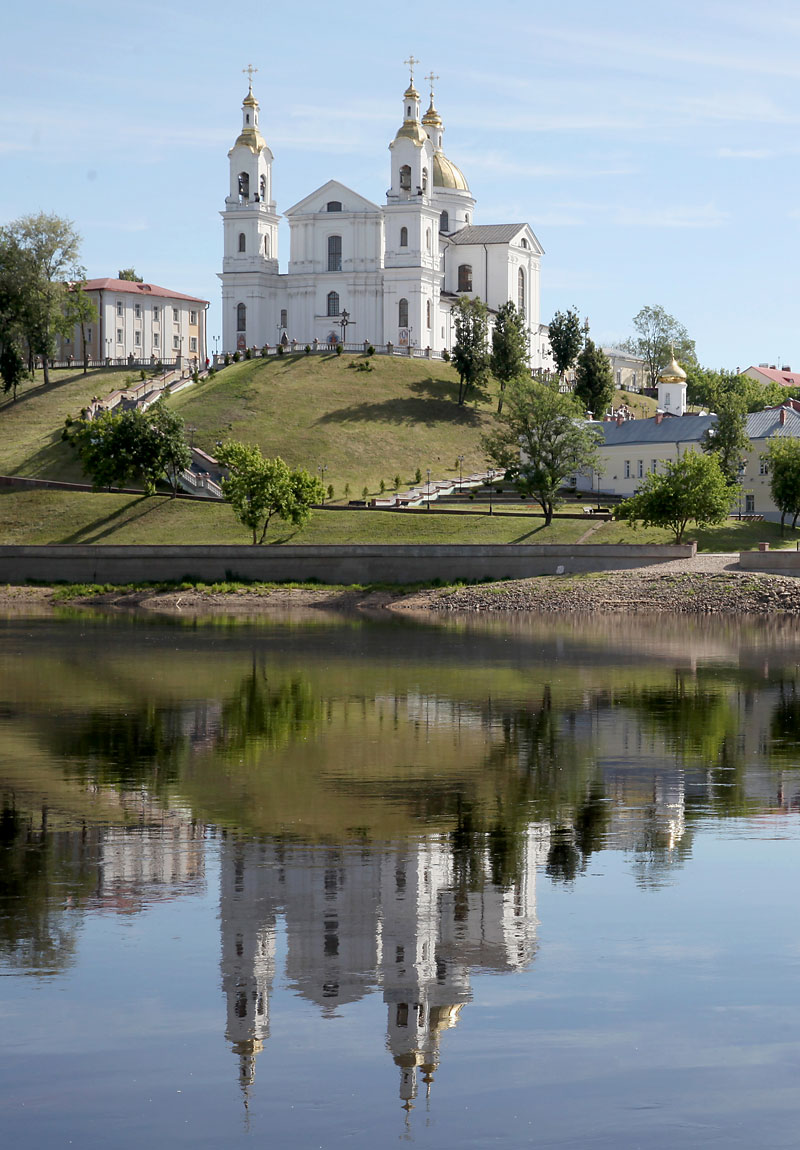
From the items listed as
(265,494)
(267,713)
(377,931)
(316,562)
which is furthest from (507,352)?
(377,931)

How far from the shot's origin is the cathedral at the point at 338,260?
4633 inches

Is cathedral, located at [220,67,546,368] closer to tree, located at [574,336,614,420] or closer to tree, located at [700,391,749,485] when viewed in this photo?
tree, located at [574,336,614,420]

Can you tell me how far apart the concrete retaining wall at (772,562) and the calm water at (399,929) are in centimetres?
3701

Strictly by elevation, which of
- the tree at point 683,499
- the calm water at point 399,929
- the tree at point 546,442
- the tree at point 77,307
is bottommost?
the calm water at point 399,929

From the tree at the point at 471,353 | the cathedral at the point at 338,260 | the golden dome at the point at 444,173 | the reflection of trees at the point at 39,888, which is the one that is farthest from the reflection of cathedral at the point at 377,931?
the golden dome at the point at 444,173

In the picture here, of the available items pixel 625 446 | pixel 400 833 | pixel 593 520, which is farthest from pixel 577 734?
pixel 625 446

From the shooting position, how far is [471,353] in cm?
10688

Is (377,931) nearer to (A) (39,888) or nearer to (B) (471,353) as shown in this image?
(A) (39,888)

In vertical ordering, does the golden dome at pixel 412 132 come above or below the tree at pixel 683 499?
above

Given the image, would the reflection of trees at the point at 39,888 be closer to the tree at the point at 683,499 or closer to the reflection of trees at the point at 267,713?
the reflection of trees at the point at 267,713

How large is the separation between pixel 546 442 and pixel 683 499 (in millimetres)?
11382

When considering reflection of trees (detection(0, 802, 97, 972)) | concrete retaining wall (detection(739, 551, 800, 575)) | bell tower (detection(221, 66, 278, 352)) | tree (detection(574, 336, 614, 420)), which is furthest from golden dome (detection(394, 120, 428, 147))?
reflection of trees (detection(0, 802, 97, 972))

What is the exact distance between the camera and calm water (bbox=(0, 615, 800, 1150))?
9.94 m

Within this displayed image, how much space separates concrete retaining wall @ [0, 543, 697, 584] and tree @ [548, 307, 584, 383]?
5132 centimetres
